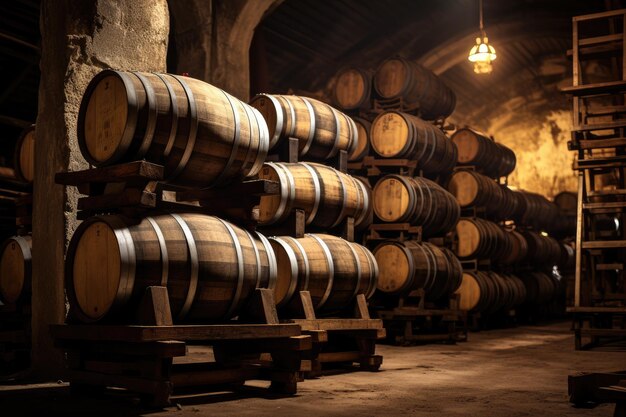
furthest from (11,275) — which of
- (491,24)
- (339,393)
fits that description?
(491,24)

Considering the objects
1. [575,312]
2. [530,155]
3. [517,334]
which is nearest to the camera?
[575,312]

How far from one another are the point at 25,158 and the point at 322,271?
2959 mm

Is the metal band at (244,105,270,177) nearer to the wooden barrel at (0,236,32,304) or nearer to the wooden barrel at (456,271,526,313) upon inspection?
the wooden barrel at (0,236,32,304)

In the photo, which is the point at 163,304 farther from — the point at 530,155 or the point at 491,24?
the point at 530,155

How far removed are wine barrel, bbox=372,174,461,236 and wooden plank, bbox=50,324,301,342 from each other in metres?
5.00

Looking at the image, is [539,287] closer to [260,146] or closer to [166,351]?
[260,146]

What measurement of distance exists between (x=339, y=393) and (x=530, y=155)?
737 inches

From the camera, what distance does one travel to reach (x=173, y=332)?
4098mm

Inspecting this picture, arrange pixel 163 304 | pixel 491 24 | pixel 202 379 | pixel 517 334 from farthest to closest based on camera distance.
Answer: pixel 491 24, pixel 517 334, pixel 202 379, pixel 163 304

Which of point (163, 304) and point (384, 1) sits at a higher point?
point (384, 1)

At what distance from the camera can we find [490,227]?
12695 millimetres

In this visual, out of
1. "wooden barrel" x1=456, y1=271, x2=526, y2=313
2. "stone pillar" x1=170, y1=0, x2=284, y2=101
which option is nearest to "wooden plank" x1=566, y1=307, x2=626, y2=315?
"wooden barrel" x1=456, y1=271, x2=526, y2=313

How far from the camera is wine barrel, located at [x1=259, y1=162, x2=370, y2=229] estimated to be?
6.11 meters

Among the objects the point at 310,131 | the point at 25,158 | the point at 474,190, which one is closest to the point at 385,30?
the point at 474,190
